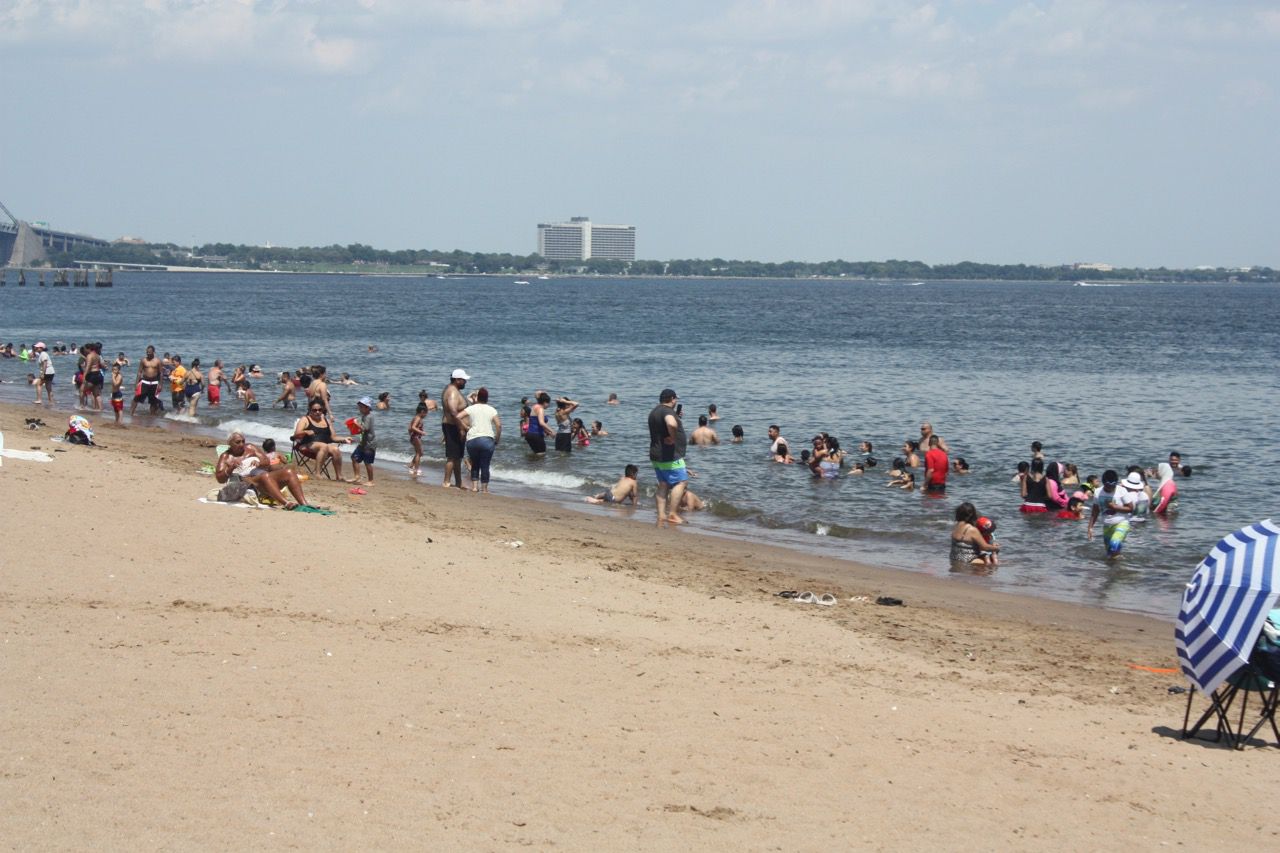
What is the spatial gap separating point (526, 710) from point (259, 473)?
698 cm

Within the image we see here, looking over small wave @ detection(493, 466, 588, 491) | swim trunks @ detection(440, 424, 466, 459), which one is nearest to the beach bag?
swim trunks @ detection(440, 424, 466, 459)

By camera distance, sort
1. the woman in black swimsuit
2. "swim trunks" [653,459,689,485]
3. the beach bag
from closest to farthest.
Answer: the beach bag
"swim trunks" [653,459,689,485]
the woman in black swimsuit

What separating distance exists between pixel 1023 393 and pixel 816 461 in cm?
1839

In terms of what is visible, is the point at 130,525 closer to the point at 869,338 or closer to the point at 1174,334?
the point at 869,338

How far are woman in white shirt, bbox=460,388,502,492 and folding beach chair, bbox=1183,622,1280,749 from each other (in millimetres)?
10737

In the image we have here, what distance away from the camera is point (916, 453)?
73.6 feet

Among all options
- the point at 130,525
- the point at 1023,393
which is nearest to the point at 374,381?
the point at 1023,393

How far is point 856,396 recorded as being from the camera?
37.1 m

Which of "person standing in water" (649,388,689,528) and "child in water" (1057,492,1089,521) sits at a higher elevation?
"person standing in water" (649,388,689,528)

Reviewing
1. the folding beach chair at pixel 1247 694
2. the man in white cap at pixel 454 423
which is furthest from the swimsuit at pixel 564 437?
the folding beach chair at pixel 1247 694

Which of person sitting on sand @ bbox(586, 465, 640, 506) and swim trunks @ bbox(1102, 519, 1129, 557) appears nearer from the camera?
swim trunks @ bbox(1102, 519, 1129, 557)

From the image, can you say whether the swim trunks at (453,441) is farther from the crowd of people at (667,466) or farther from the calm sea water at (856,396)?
the calm sea water at (856,396)

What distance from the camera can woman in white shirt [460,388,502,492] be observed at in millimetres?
17172

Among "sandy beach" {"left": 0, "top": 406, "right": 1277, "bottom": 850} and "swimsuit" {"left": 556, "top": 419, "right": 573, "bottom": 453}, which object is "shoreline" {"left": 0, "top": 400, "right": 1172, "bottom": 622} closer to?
"sandy beach" {"left": 0, "top": 406, "right": 1277, "bottom": 850}
